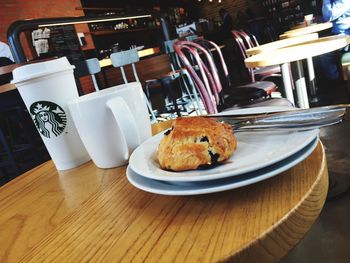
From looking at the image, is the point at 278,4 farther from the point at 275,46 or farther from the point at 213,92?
the point at 213,92

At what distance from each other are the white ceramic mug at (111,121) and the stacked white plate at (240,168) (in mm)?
82

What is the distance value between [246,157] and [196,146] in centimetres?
7

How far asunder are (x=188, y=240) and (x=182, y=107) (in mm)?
5046

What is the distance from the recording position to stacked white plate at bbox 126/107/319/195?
1.19 ft

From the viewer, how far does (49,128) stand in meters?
0.65

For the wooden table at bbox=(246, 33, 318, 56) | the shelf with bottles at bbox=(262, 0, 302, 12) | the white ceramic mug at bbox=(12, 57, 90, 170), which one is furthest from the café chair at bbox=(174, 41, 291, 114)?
the shelf with bottles at bbox=(262, 0, 302, 12)

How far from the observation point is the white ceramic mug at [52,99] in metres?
0.62

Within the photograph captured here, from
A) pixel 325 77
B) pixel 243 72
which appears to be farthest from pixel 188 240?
pixel 243 72

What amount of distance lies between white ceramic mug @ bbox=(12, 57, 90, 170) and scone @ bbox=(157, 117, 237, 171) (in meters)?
0.29

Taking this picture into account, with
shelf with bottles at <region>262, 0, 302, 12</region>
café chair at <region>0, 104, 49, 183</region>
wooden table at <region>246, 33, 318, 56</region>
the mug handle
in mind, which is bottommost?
café chair at <region>0, 104, 49, 183</region>

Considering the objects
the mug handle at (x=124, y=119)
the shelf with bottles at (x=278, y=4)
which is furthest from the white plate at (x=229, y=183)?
the shelf with bottles at (x=278, y=4)

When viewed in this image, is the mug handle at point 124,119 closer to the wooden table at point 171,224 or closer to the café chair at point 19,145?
the wooden table at point 171,224

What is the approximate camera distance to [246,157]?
1.37 feet

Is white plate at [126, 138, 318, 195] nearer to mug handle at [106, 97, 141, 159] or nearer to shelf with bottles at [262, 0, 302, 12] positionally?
mug handle at [106, 97, 141, 159]
